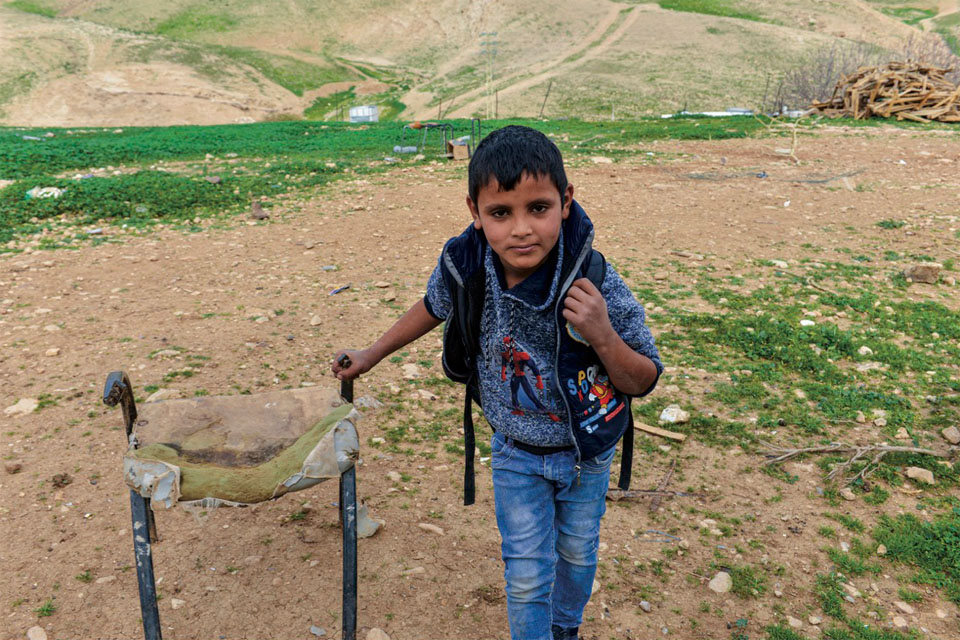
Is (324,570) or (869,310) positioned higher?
(869,310)

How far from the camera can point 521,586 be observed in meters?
1.82

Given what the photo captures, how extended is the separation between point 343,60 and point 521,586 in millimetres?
58400

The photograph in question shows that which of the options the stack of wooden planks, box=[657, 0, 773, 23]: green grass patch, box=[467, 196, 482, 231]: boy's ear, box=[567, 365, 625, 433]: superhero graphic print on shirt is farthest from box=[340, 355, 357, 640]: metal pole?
box=[657, 0, 773, 23]: green grass patch

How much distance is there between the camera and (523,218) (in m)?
1.63

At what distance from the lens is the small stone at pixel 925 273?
5.51 meters

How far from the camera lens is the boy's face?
162 centimetres

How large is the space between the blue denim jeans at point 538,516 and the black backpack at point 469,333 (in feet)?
0.63

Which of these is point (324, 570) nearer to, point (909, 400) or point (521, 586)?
point (521, 586)

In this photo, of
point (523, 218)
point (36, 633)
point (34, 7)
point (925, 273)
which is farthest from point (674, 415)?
point (34, 7)

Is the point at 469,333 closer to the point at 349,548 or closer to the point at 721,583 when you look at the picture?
the point at 349,548

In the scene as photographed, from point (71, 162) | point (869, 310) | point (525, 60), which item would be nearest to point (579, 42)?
point (525, 60)

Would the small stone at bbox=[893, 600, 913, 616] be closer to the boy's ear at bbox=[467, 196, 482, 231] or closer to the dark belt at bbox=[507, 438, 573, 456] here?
the dark belt at bbox=[507, 438, 573, 456]

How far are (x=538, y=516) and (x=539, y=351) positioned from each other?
0.48 m

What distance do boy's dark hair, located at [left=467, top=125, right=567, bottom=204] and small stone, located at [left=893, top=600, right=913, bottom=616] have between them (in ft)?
6.80
